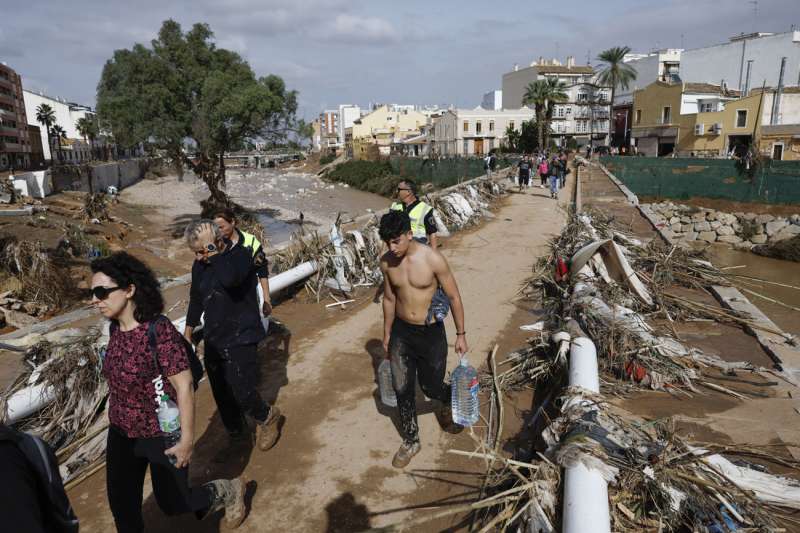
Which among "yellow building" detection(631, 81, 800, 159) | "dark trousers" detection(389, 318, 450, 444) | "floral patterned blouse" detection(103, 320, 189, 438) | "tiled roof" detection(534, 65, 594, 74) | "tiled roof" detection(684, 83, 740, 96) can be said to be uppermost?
"tiled roof" detection(534, 65, 594, 74)

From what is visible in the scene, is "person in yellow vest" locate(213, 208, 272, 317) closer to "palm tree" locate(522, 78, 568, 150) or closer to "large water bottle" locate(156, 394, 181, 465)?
"large water bottle" locate(156, 394, 181, 465)

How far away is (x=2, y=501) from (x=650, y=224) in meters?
12.7

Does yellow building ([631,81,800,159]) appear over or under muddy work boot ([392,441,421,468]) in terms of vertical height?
over

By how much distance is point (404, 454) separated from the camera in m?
3.59

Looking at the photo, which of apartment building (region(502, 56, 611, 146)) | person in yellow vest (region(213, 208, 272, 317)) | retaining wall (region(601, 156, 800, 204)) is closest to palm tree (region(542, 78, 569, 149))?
apartment building (region(502, 56, 611, 146))

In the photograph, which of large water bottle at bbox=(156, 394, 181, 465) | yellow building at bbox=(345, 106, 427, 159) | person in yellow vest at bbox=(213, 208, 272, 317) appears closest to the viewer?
large water bottle at bbox=(156, 394, 181, 465)

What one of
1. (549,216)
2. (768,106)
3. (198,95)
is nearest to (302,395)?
(549,216)

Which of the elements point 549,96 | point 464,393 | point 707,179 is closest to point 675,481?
point 464,393

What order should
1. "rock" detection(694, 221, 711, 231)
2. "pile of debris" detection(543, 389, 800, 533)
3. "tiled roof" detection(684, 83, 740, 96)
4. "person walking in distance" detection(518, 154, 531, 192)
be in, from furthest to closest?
"tiled roof" detection(684, 83, 740, 96) → "rock" detection(694, 221, 711, 231) → "person walking in distance" detection(518, 154, 531, 192) → "pile of debris" detection(543, 389, 800, 533)

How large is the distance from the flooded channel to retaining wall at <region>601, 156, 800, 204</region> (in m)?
3.75

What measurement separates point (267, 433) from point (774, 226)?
24762 mm

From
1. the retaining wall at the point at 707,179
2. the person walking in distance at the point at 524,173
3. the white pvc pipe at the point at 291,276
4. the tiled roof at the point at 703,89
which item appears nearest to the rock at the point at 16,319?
the white pvc pipe at the point at 291,276

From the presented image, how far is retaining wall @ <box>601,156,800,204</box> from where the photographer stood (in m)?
23.1

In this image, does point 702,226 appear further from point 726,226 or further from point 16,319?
point 16,319
